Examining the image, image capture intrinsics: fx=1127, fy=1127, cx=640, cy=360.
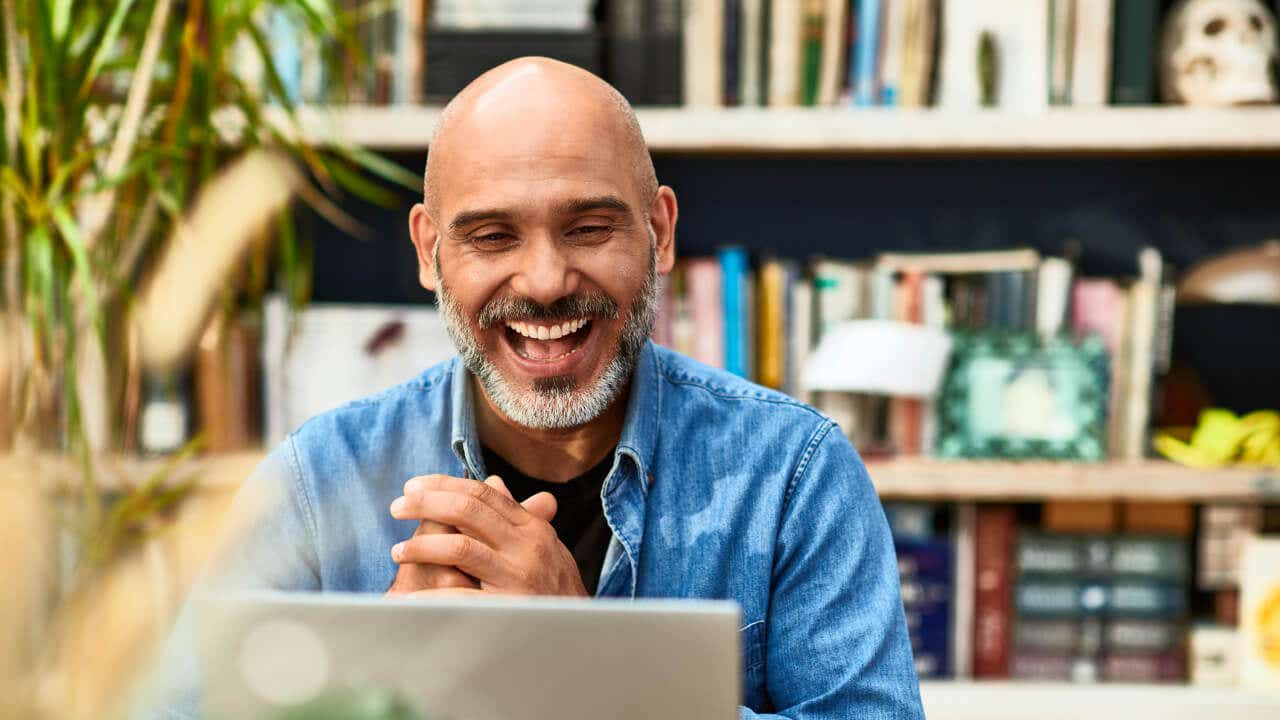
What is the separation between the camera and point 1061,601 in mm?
2031

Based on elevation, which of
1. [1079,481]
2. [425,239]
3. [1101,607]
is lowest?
[1101,607]

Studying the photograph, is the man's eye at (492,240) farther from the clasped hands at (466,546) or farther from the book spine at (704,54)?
the book spine at (704,54)

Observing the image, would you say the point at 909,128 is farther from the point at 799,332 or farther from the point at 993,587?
the point at 993,587

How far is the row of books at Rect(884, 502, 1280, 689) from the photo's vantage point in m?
2.03

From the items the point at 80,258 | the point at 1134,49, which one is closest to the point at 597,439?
the point at 80,258

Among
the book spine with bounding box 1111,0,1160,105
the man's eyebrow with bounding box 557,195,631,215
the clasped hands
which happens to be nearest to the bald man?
the man's eyebrow with bounding box 557,195,631,215

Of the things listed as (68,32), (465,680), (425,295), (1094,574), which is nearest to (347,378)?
(425,295)

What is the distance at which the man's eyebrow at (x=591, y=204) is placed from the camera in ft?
3.59

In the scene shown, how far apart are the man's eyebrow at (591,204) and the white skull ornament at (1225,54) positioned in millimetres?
1338

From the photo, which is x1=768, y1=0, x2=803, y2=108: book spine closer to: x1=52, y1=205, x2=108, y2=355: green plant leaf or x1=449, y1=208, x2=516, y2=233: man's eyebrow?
x1=449, y1=208, x2=516, y2=233: man's eyebrow

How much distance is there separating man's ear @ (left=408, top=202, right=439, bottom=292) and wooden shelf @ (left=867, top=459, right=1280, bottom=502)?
39.1 inches

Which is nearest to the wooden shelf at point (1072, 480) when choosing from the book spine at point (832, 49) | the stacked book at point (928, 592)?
the stacked book at point (928, 592)

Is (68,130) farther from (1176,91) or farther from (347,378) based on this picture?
(1176,91)

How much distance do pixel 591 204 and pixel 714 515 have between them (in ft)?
1.12
